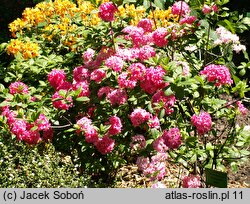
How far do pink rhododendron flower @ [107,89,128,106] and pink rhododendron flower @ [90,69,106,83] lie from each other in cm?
12

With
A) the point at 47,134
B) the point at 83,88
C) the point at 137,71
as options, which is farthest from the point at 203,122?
the point at 47,134

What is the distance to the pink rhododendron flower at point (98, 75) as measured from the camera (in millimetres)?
2939

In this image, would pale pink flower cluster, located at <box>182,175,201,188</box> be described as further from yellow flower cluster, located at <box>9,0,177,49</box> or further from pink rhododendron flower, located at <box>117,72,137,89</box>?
yellow flower cluster, located at <box>9,0,177,49</box>

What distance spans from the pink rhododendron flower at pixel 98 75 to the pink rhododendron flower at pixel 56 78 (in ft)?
1.04

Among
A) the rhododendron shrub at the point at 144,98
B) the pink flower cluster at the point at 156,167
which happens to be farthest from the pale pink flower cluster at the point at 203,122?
the pink flower cluster at the point at 156,167

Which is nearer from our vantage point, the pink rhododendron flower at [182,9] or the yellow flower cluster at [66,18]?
the pink rhododendron flower at [182,9]

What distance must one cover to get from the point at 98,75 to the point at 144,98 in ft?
1.12

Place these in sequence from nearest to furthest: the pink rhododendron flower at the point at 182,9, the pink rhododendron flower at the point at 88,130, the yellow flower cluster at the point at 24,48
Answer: the pink rhododendron flower at the point at 88,130 < the pink rhododendron flower at the point at 182,9 < the yellow flower cluster at the point at 24,48

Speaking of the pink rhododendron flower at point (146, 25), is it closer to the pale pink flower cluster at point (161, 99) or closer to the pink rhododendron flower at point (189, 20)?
the pink rhododendron flower at point (189, 20)

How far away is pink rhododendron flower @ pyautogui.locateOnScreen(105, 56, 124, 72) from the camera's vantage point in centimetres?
288

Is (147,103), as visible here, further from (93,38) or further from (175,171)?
(175,171)

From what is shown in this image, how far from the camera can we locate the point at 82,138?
333 centimetres

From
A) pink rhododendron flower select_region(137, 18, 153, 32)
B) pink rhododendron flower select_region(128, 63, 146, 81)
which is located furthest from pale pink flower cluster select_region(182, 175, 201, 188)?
pink rhododendron flower select_region(137, 18, 153, 32)
